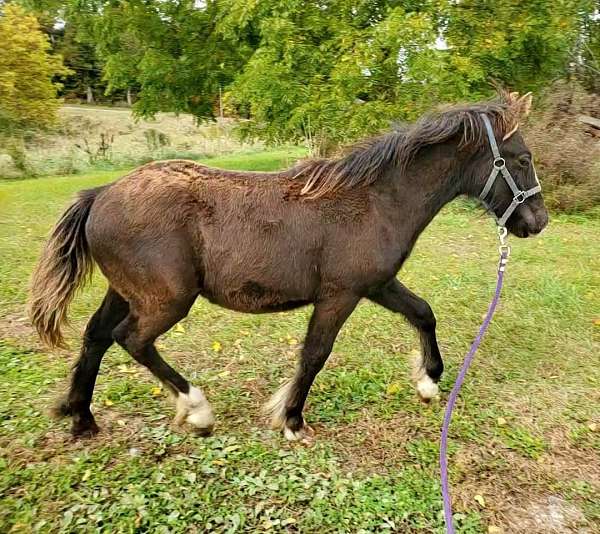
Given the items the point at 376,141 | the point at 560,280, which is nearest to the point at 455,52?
the point at 560,280

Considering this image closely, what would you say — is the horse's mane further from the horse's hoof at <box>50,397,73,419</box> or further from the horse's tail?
the horse's hoof at <box>50,397,73,419</box>

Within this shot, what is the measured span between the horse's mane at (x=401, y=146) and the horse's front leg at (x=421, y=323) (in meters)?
0.71

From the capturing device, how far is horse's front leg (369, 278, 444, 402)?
325 cm

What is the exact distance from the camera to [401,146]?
9.66 ft

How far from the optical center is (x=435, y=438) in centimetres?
309

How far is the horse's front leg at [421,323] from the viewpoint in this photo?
325cm

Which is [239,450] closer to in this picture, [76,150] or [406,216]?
[406,216]

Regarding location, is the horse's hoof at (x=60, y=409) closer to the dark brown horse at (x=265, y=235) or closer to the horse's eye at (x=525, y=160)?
the dark brown horse at (x=265, y=235)

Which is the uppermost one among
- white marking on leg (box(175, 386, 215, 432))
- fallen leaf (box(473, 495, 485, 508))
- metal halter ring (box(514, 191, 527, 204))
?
metal halter ring (box(514, 191, 527, 204))

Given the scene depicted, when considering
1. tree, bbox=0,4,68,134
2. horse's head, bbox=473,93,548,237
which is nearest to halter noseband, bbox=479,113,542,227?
horse's head, bbox=473,93,548,237

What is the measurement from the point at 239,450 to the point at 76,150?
1753 cm

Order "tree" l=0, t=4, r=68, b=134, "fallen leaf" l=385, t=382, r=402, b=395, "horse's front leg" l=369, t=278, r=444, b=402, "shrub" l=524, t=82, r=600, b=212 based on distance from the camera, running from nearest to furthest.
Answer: "horse's front leg" l=369, t=278, r=444, b=402
"fallen leaf" l=385, t=382, r=402, b=395
"shrub" l=524, t=82, r=600, b=212
"tree" l=0, t=4, r=68, b=134

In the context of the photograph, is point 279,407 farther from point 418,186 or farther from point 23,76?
point 23,76

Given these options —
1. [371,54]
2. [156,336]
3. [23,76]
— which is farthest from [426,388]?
[23,76]
